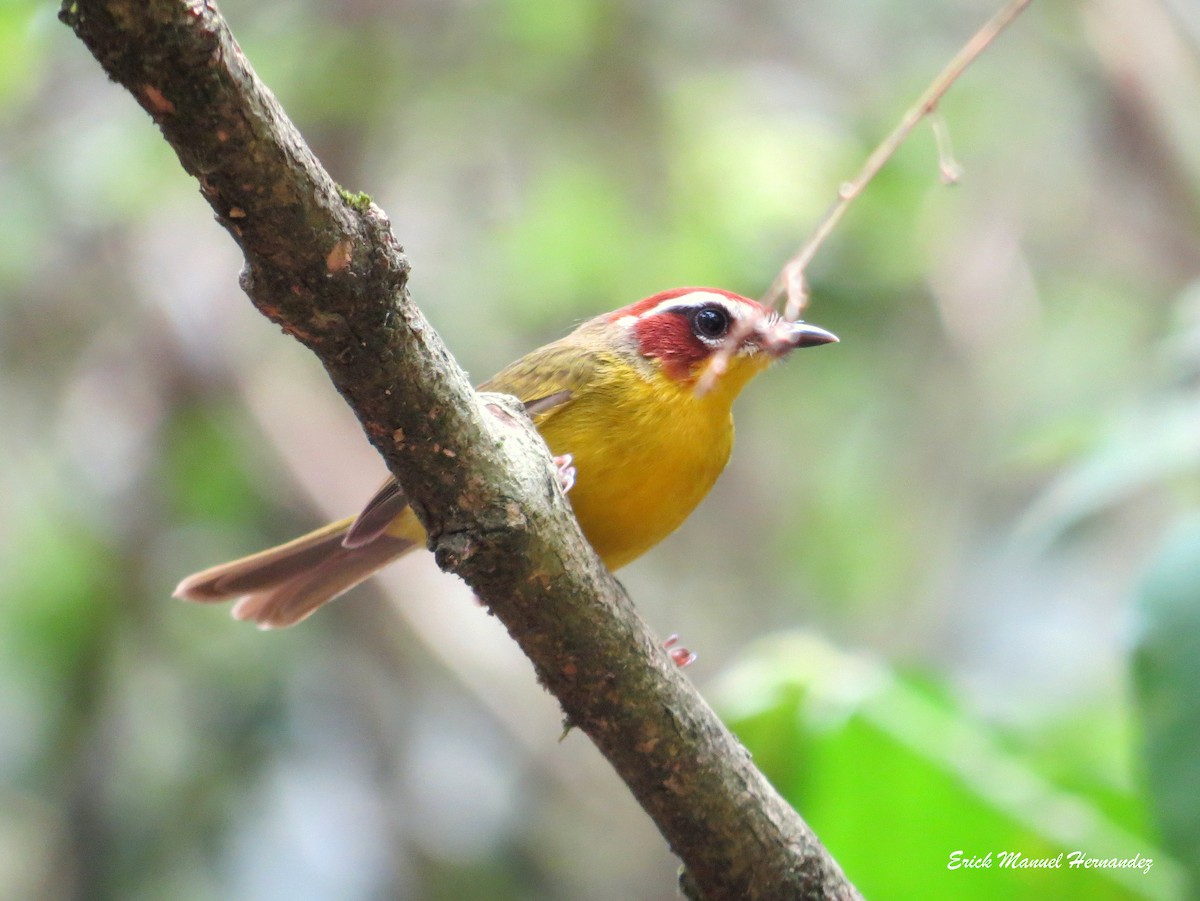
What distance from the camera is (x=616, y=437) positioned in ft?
9.98

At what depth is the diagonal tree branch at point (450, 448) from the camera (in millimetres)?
1478

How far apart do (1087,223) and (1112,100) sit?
33.6 inches

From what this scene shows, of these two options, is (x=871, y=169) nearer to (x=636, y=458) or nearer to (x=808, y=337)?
(x=636, y=458)

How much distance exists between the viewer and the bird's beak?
3230 mm

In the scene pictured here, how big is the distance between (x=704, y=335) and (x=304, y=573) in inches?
52.3

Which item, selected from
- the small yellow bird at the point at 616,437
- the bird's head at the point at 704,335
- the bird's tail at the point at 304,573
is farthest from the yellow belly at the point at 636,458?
the bird's tail at the point at 304,573

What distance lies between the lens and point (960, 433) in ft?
21.4

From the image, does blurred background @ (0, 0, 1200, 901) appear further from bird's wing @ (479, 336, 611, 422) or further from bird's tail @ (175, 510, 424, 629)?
bird's wing @ (479, 336, 611, 422)

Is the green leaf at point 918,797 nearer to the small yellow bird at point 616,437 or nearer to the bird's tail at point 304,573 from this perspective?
the small yellow bird at point 616,437

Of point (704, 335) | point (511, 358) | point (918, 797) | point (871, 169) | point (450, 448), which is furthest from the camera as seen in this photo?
point (511, 358)

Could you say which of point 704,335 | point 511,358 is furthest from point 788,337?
point 511,358

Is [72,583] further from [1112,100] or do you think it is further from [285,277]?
Answer: [1112,100]

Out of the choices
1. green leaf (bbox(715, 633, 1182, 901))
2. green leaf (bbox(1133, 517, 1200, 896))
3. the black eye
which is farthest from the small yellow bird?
green leaf (bbox(1133, 517, 1200, 896))

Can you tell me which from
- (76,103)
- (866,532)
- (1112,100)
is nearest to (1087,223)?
(1112,100)
